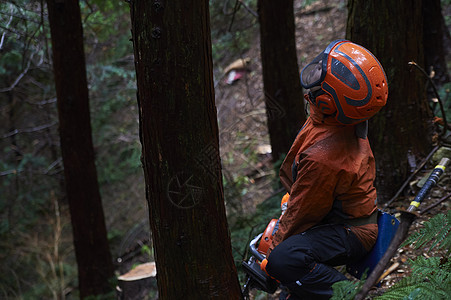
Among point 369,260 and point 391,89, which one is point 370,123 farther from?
point 369,260

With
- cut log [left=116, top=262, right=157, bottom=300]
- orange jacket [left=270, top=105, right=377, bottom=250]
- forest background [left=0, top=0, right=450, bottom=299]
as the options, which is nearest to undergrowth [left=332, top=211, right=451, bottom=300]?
orange jacket [left=270, top=105, right=377, bottom=250]

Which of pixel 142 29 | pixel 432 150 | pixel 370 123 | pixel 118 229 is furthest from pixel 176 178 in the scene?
pixel 118 229

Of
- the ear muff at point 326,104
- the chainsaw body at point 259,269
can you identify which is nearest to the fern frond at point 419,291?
the chainsaw body at point 259,269

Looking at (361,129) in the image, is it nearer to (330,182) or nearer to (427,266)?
(330,182)

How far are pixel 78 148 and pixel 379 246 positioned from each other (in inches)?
203

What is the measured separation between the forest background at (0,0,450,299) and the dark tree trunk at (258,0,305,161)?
245 cm

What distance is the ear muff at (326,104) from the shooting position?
2.83 metres

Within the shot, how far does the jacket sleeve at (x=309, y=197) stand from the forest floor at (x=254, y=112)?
4.44m

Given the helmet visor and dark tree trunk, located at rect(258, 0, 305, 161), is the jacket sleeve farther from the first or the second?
dark tree trunk, located at rect(258, 0, 305, 161)

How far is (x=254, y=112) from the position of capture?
1256 cm

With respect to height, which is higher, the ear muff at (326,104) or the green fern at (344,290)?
the ear muff at (326,104)

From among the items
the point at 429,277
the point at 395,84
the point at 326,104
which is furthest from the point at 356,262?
the point at 395,84

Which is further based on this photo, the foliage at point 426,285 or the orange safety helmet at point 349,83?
the orange safety helmet at point 349,83

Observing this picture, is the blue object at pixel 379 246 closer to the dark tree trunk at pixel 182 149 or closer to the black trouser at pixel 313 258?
the black trouser at pixel 313 258
